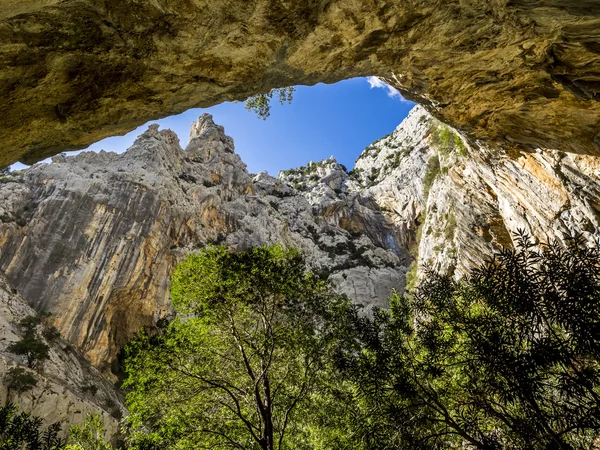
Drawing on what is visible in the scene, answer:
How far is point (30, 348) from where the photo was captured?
2816cm

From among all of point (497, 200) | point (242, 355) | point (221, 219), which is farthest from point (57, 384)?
point (497, 200)

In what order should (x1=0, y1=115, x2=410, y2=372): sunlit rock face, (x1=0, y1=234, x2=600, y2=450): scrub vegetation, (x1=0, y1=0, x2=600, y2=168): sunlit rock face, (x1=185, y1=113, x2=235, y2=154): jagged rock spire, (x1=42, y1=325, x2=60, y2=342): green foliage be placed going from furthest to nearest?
(x1=185, y1=113, x2=235, y2=154): jagged rock spire
(x1=0, y1=115, x2=410, y2=372): sunlit rock face
(x1=42, y1=325, x2=60, y2=342): green foliage
(x1=0, y1=234, x2=600, y2=450): scrub vegetation
(x1=0, y1=0, x2=600, y2=168): sunlit rock face

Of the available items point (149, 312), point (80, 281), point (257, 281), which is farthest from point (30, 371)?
A: point (257, 281)

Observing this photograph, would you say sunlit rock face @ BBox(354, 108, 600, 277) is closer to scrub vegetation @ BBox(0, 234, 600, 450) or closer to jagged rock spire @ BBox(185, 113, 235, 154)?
scrub vegetation @ BBox(0, 234, 600, 450)

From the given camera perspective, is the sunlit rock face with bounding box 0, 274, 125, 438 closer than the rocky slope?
No

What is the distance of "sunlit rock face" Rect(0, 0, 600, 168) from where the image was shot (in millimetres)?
8102

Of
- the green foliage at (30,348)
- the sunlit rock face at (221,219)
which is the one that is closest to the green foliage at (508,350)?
the sunlit rock face at (221,219)

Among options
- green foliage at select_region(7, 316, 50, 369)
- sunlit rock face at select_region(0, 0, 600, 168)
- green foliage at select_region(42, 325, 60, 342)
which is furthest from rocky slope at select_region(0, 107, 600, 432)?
sunlit rock face at select_region(0, 0, 600, 168)

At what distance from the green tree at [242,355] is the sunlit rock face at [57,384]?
15.3 meters

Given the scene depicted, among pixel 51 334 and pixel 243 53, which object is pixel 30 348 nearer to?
pixel 51 334

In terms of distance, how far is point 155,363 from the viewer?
12438 millimetres

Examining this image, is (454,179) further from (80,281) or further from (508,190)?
(80,281)

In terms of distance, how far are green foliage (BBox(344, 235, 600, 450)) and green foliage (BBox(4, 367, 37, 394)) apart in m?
23.5

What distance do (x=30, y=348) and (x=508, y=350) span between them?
3394 centimetres
